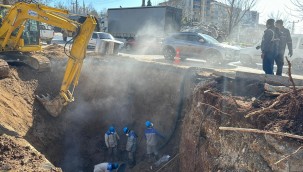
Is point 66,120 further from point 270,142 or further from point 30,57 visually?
point 270,142

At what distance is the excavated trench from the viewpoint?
9.68 m

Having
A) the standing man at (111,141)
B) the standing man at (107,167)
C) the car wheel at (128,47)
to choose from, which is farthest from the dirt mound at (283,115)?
the car wheel at (128,47)

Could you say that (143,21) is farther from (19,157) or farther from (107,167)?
(19,157)

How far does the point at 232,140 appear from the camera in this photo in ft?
17.0

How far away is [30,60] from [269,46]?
8388 millimetres

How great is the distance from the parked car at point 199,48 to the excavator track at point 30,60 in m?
7.32

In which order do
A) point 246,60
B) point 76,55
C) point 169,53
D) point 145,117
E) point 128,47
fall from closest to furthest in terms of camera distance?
point 76,55, point 145,117, point 169,53, point 246,60, point 128,47

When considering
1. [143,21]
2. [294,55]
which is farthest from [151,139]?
[143,21]

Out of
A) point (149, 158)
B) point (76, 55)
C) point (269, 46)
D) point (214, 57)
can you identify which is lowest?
point (149, 158)

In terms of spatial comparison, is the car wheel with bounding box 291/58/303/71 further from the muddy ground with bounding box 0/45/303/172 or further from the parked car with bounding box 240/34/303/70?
the muddy ground with bounding box 0/45/303/172

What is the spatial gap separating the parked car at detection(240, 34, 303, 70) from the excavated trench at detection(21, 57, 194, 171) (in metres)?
7.43

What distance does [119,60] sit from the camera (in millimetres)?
12820

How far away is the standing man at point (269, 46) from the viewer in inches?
347

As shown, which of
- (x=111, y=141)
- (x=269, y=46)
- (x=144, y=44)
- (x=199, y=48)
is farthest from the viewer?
(x=144, y=44)
